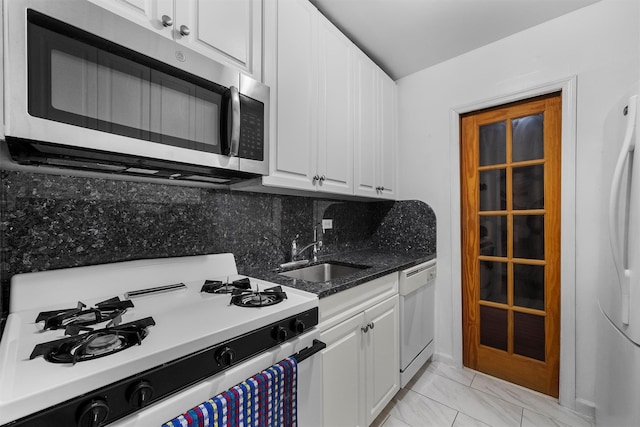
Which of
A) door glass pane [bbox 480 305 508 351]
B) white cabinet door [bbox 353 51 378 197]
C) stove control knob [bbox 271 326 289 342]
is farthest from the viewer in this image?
door glass pane [bbox 480 305 508 351]

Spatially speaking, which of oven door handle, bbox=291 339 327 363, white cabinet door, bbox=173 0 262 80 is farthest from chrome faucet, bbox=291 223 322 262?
white cabinet door, bbox=173 0 262 80

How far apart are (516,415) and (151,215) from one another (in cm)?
239

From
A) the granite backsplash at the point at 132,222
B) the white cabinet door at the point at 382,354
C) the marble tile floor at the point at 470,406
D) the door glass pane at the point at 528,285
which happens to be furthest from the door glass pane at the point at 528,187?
the granite backsplash at the point at 132,222

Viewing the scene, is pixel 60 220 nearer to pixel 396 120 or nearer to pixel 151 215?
pixel 151 215

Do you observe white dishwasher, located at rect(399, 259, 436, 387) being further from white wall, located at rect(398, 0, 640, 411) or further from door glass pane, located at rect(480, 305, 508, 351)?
door glass pane, located at rect(480, 305, 508, 351)

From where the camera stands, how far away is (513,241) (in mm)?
2068

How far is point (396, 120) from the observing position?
255 centimetres

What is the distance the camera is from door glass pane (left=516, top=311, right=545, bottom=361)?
Answer: 1.96 m

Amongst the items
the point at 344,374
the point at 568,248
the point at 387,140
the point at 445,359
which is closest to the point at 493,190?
the point at 568,248

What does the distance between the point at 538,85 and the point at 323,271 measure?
77.4 inches

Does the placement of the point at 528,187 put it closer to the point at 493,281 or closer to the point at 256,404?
the point at 493,281

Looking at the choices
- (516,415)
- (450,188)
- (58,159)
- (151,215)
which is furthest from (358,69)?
(516,415)

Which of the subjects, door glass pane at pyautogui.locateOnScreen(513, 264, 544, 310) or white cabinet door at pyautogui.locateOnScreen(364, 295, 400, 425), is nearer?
white cabinet door at pyautogui.locateOnScreen(364, 295, 400, 425)

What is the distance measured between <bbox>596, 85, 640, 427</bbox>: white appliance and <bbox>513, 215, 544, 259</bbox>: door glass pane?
0.53m
